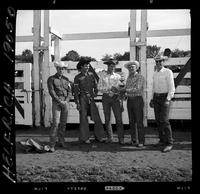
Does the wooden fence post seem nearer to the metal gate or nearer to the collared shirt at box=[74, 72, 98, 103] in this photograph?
the metal gate

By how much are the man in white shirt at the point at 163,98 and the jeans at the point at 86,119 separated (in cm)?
47

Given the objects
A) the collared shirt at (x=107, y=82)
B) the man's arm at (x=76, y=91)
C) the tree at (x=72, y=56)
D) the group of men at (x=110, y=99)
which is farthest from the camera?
the collared shirt at (x=107, y=82)

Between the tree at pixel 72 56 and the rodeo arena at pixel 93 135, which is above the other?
the tree at pixel 72 56

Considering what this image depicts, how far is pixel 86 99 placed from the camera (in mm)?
2391

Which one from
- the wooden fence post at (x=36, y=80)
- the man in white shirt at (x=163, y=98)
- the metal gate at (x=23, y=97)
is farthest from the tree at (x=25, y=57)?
the man in white shirt at (x=163, y=98)

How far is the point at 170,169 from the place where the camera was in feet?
5.61

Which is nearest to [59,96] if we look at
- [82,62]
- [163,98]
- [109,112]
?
[82,62]

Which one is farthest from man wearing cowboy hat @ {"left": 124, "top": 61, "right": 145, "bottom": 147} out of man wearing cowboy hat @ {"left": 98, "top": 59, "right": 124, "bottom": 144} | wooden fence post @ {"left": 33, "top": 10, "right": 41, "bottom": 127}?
wooden fence post @ {"left": 33, "top": 10, "right": 41, "bottom": 127}

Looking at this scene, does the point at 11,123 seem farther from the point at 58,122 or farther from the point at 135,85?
the point at 135,85

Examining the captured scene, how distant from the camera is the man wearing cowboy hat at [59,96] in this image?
2.04 m

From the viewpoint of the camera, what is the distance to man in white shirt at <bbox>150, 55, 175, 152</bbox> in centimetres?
191

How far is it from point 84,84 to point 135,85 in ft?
1.65

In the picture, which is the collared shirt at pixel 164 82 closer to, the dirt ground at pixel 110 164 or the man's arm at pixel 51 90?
the dirt ground at pixel 110 164
